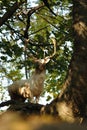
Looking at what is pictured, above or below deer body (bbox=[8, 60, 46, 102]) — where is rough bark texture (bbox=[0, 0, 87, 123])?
above

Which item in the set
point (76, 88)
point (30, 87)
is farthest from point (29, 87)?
point (76, 88)

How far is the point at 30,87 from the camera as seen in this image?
9180 mm

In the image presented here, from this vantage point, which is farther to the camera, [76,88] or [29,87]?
[29,87]

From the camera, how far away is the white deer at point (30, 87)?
346 inches

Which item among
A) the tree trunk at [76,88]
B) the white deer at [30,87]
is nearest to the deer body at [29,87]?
the white deer at [30,87]

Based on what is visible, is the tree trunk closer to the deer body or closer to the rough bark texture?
the rough bark texture

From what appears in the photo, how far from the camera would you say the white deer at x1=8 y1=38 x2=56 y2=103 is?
28.8ft

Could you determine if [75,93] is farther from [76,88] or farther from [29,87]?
[29,87]

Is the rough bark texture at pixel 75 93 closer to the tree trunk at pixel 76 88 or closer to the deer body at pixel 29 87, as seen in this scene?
the tree trunk at pixel 76 88

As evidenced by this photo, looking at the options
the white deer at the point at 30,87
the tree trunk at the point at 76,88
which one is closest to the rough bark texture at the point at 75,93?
the tree trunk at the point at 76,88

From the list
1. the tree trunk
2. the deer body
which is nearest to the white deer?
the deer body

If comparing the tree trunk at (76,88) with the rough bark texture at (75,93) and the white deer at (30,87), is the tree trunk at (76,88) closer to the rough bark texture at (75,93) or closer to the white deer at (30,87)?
the rough bark texture at (75,93)

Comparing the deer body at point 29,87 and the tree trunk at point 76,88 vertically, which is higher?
the tree trunk at point 76,88

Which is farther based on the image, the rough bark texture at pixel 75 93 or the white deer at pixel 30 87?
the white deer at pixel 30 87
